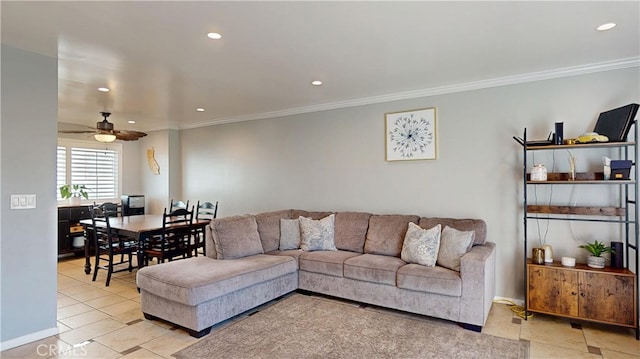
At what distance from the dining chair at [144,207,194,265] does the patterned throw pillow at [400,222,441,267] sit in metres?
2.92

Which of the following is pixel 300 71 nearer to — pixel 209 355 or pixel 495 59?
pixel 495 59

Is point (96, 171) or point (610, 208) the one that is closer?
point (610, 208)

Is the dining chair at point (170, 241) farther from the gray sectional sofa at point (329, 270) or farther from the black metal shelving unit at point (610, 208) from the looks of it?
the black metal shelving unit at point (610, 208)

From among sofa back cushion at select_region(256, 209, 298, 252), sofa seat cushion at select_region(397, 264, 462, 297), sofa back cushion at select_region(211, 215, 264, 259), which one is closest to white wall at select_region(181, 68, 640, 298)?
sofa back cushion at select_region(256, 209, 298, 252)

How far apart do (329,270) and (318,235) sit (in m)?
0.61

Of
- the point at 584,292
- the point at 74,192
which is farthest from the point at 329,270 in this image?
the point at 74,192

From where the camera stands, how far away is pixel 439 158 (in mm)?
4305

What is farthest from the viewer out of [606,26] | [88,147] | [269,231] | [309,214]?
[88,147]

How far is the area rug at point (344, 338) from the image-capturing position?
9.14 feet

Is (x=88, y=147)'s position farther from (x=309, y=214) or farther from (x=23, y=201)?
(x=309, y=214)

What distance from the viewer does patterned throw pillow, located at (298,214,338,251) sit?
445 cm

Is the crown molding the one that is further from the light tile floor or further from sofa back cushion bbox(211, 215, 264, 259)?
the light tile floor

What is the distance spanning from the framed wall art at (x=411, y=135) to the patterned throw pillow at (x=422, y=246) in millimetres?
1061

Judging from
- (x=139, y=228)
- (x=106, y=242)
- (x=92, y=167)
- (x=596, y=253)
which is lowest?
(x=106, y=242)
